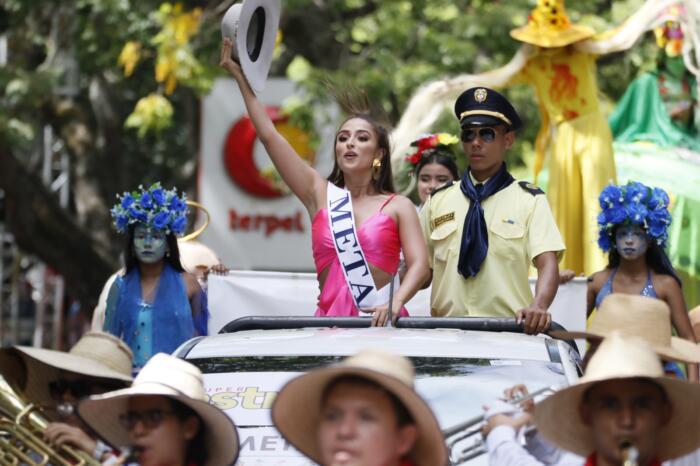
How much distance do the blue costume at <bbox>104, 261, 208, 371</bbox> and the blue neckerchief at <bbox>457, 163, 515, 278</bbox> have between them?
131cm

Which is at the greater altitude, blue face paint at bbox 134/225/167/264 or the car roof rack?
blue face paint at bbox 134/225/167/264

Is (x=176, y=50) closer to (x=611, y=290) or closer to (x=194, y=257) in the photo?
(x=194, y=257)

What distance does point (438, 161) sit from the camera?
9.56 m

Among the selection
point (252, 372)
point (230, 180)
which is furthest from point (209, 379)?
point (230, 180)

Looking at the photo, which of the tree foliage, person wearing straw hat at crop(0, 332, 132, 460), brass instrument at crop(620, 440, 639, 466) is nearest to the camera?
brass instrument at crop(620, 440, 639, 466)

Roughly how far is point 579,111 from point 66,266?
966 cm

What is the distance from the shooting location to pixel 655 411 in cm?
436

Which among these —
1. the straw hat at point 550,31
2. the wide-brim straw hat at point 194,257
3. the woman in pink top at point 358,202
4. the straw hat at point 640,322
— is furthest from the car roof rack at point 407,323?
the straw hat at point 550,31

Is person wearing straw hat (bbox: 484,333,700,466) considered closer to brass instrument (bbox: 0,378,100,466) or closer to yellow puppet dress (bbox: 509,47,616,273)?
brass instrument (bbox: 0,378,100,466)

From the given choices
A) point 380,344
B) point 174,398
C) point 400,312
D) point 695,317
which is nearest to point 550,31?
point 695,317

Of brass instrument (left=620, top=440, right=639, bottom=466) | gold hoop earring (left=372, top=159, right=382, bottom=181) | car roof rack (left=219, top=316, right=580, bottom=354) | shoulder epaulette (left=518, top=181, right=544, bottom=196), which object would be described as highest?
gold hoop earring (left=372, top=159, right=382, bottom=181)

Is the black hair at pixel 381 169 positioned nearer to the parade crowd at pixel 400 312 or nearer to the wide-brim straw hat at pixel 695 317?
the parade crowd at pixel 400 312

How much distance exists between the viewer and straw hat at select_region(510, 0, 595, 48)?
1066 cm

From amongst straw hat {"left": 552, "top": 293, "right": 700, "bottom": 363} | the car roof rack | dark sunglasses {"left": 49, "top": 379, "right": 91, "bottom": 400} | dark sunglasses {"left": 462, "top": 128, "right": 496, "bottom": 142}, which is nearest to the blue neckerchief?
dark sunglasses {"left": 462, "top": 128, "right": 496, "bottom": 142}
